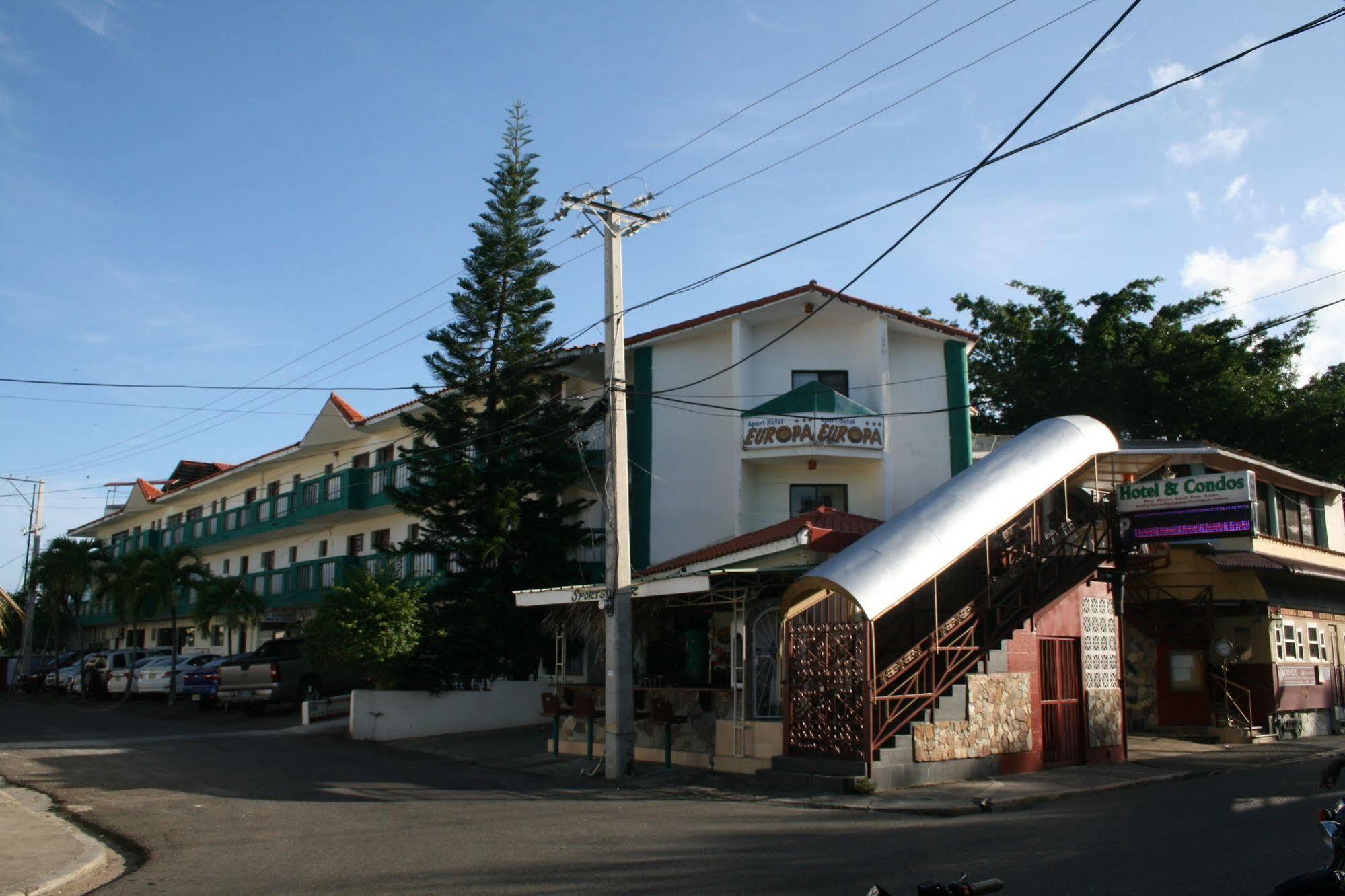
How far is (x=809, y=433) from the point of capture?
2422cm

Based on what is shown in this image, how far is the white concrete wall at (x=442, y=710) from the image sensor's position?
2217 cm

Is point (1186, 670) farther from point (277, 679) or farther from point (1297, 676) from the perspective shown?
point (277, 679)

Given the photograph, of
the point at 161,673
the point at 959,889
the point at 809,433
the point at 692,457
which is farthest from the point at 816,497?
the point at 959,889

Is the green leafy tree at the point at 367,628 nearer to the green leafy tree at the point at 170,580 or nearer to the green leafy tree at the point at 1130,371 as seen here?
the green leafy tree at the point at 170,580

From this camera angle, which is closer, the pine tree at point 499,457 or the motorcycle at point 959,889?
the motorcycle at point 959,889

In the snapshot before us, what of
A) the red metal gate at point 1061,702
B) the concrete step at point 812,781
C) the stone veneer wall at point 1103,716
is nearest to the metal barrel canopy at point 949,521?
the concrete step at point 812,781

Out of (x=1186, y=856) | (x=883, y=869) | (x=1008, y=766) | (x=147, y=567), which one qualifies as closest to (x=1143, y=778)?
(x=1008, y=766)

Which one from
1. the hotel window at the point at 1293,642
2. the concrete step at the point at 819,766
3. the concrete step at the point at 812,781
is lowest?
the concrete step at the point at 812,781

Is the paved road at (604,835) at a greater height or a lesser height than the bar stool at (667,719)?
lesser

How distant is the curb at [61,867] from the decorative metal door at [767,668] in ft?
31.1

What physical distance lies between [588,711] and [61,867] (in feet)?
30.4

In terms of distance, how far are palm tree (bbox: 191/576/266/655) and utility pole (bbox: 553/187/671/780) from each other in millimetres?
19764

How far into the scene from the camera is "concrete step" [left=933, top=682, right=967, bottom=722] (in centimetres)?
1527

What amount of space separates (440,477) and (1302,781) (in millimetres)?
18736
